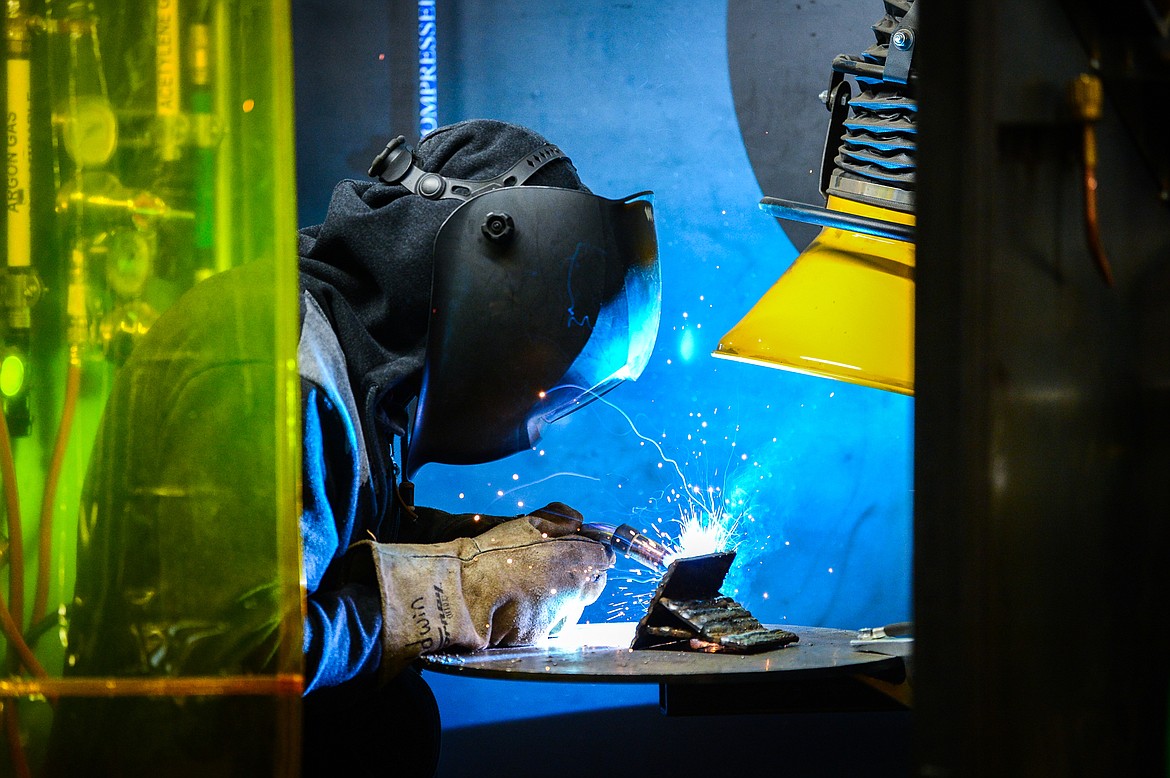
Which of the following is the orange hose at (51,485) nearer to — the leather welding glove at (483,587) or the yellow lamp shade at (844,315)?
the leather welding glove at (483,587)

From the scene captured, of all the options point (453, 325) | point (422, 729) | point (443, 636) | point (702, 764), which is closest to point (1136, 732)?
point (443, 636)

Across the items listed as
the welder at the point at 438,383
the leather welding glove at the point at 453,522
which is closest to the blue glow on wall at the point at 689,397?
the leather welding glove at the point at 453,522

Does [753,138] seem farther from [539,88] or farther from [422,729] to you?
[422,729]

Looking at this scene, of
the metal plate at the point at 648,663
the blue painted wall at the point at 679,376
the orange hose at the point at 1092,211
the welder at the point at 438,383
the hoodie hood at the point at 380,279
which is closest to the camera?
the orange hose at the point at 1092,211

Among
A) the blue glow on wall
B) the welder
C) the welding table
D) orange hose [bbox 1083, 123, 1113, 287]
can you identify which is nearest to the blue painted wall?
the blue glow on wall

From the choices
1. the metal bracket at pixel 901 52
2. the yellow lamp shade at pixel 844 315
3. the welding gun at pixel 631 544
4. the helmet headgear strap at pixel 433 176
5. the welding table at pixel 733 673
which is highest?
the metal bracket at pixel 901 52

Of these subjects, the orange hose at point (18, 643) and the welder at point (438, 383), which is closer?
the orange hose at point (18, 643)

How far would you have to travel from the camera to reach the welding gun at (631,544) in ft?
6.38

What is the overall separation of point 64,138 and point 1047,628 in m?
0.93

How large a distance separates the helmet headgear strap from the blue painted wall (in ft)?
1.97

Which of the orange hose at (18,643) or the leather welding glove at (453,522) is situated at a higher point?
the orange hose at (18,643)

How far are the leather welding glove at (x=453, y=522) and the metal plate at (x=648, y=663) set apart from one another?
23 centimetres

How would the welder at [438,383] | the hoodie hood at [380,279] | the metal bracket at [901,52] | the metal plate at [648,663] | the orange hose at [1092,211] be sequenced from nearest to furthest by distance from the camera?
the orange hose at [1092,211] < the metal plate at [648,663] < the welder at [438,383] < the hoodie hood at [380,279] < the metal bracket at [901,52]

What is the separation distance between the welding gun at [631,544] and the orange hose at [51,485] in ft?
3.49
